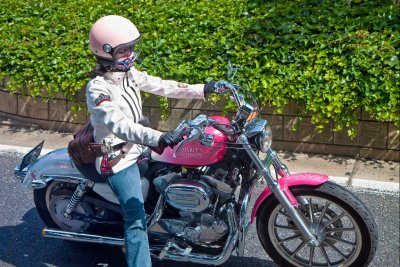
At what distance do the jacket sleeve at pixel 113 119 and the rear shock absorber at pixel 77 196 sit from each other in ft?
1.60

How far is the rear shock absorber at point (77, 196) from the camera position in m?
4.52

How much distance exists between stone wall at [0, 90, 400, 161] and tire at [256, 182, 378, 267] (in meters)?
1.79

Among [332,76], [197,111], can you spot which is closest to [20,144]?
[197,111]

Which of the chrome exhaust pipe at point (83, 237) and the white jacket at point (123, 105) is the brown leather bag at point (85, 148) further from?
the chrome exhaust pipe at point (83, 237)

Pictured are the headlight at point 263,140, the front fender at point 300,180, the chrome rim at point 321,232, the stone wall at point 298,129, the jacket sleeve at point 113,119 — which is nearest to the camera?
the jacket sleeve at point 113,119

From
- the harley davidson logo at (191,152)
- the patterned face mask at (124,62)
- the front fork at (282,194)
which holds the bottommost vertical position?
the front fork at (282,194)

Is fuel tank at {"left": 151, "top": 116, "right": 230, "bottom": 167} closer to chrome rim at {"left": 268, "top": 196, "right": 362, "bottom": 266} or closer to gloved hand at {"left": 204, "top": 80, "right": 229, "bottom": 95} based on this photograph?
gloved hand at {"left": 204, "top": 80, "right": 229, "bottom": 95}

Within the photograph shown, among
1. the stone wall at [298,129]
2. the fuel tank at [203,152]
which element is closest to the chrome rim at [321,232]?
the fuel tank at [203,152]

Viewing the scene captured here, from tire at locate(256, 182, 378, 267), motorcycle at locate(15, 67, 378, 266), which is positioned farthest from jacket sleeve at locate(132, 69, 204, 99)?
tire at locate(256, 182, 378, 267)

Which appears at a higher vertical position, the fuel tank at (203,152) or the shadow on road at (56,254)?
the fuel tank at (203,152)

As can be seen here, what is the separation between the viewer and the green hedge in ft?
20.1

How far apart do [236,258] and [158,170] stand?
902 mm

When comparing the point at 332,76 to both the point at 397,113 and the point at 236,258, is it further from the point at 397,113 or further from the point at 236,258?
the point at 236,258

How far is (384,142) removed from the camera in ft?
20.0
